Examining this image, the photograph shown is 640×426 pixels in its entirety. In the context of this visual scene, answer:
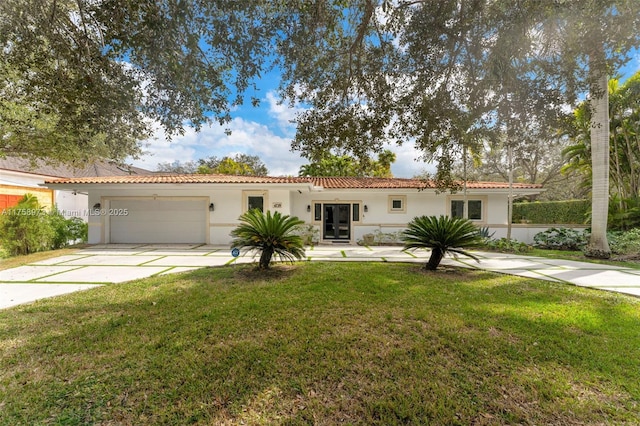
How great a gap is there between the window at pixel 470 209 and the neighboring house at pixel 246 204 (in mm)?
45

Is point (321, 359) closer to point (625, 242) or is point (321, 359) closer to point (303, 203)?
point (303, 203)

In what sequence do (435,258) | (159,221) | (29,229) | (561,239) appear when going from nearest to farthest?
(435,258), (29,229), (561,239), (159,221)

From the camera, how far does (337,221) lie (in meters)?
14.3

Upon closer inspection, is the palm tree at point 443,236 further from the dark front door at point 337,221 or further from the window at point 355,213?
the dark front door at point 337,221

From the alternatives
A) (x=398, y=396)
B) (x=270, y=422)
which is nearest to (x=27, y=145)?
(x=270, y=422)

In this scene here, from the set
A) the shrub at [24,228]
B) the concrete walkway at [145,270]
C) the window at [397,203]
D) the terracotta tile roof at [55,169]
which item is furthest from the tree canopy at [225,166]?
the window at [397,203]

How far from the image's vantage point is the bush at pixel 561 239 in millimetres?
11915

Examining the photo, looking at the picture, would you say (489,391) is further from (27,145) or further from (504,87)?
(27,145)

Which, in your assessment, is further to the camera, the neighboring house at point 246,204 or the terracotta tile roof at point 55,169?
the terracotta tile roof at point 55,169

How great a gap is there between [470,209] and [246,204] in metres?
11.1

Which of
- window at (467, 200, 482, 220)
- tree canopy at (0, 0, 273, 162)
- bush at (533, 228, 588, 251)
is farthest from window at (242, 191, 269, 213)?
bush at (533, 228, 588, 251)

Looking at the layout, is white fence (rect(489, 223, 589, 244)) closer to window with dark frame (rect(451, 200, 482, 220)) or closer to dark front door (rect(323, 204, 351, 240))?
window with dark frame (rect(451, 200, 482, 220))

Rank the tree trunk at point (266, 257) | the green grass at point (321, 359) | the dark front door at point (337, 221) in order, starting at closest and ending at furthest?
the green grass at point (321, 359)
the tree trunk at point (266, 257)
the dark front door at point (337, 221)

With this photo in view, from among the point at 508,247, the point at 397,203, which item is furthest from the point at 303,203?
the point at 508,247
